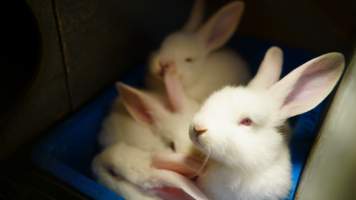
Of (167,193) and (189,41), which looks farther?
(189,41)

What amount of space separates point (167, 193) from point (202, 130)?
0.28 meters

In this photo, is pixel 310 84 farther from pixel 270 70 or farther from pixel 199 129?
pixel 199 129

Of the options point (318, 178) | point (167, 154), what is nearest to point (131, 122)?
point (167, 154)

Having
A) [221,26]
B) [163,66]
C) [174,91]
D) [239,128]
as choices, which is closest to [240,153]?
[239,128]

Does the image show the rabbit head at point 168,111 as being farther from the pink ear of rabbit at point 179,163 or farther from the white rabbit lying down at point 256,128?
the white rabbit lying down at point 256,128

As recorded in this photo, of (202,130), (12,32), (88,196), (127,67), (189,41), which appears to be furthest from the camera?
(127,67)

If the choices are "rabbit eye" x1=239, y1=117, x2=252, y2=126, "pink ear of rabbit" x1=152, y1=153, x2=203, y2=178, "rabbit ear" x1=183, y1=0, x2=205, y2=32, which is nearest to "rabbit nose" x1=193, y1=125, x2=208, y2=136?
"rabbit eye" x1=239, y1=117, x2=252, y2=126

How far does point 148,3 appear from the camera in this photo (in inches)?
52.9

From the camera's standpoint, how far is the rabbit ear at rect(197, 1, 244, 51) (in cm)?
126

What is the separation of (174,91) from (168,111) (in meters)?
0.08

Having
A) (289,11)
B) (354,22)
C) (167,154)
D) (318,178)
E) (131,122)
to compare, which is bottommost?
(318,178)

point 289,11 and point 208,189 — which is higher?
point 289,11

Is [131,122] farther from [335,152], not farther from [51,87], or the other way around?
[335,152]

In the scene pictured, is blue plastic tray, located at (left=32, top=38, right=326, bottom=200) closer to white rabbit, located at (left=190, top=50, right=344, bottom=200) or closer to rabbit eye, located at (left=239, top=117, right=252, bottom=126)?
white rabbit, located at (left=190, top=50, right=344, bottom=200)
